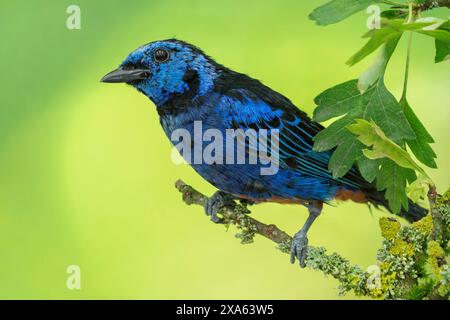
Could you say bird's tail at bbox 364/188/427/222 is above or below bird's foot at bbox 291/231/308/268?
above

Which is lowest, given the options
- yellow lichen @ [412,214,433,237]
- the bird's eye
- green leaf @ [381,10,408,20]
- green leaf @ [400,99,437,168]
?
yellow lichen @ [412,214,433,237]

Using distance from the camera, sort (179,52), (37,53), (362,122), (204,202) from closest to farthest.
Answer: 1. (362,122)
2. (204,202)
3. (179,52)
4. (37,53)

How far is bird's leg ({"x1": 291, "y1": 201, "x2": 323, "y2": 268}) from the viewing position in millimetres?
2568

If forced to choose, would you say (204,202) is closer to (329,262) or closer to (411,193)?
(329,262)

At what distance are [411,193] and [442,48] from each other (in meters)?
0.39

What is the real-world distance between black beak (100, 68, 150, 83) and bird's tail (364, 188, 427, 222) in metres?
1.05

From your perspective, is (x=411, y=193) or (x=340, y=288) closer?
(x=411, y=193)

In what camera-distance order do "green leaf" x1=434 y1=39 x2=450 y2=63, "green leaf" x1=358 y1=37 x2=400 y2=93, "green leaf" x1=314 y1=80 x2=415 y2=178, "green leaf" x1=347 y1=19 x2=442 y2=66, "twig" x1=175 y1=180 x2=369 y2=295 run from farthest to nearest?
"twig" x1=175 y1=180 x2=369 y2=295 < "green leaf" x1=314 y1=80 x2=415 y2=178 < "green leaf" x1=434 y1=39 x2=450 y2=63 < "green leaf" x1=358 y1=37 x2=400 y2=93 < "green leaf" x1=347 y1=19 x2=442 y2=66

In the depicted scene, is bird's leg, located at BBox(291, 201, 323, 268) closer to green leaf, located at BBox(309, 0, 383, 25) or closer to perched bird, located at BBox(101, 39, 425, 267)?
perched bird, located at BBox(101, 39, 425, 267)

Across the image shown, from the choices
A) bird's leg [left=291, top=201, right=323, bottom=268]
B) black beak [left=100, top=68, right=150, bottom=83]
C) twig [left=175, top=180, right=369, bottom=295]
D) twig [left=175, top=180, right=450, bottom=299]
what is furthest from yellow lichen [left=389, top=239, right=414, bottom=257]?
black beak [left=100, top=68, right=150, bottom=83]

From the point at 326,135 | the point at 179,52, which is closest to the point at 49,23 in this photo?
the point at 179,52

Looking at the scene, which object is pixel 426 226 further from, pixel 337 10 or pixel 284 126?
pixel 284 126

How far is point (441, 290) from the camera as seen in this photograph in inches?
69.7

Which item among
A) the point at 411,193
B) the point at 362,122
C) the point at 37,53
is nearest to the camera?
the point at 362,122
